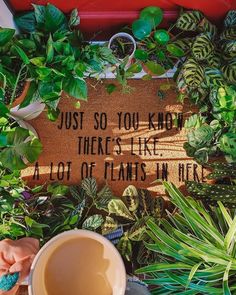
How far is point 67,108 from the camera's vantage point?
1639 millimetres

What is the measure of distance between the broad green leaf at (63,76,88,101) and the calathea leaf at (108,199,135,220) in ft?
1.15

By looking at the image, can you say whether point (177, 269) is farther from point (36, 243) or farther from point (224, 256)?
point (36, 243)

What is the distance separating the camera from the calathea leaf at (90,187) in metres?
1.52

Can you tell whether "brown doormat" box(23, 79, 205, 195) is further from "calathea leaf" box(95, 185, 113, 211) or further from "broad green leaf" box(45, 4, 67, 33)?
"broad green leaf" box(45, 4, 67, 33)

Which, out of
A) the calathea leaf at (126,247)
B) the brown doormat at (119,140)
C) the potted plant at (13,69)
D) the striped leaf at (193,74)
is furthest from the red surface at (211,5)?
the calathea leaf at (126,247)

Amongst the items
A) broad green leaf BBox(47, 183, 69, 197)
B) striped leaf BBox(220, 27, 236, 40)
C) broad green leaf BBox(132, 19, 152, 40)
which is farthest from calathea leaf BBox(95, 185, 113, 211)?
striped leaf BBox(220, 27, 236, 40)

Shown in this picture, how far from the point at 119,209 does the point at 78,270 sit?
0.23m

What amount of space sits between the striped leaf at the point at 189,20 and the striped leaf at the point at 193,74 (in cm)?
11

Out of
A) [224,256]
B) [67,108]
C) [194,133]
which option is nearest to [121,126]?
[67,108]

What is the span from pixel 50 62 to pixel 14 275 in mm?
596

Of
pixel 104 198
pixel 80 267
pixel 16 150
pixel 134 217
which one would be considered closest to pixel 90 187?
pixel 104 198

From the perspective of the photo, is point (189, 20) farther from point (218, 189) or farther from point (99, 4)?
point (218, 189)

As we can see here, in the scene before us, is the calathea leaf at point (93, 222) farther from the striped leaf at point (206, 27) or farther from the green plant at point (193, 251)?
the striped leaf at point (206, 27)

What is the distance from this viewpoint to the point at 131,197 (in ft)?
4.85
